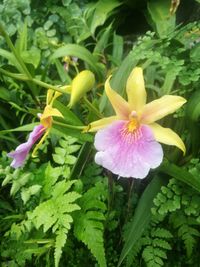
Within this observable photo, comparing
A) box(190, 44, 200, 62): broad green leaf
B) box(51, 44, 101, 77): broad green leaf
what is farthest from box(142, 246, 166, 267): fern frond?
box(51, 44, 101, 77): broad green leaf

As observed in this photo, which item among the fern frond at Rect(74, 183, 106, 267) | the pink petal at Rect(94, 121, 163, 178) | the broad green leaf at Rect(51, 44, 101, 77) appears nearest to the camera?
the pink petal at Rect(94, 121, 163, 178)

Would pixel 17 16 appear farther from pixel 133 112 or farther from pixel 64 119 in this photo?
pixel 133 112

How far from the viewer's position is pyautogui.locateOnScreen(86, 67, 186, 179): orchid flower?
111 cm

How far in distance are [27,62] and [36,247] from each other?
0.73 meters

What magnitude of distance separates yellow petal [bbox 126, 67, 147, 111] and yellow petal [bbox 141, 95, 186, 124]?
0.02 m

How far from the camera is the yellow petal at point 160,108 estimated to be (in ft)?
3.74

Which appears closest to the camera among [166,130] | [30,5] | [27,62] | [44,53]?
[166,130]

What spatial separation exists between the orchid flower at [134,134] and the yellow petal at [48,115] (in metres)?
0.09

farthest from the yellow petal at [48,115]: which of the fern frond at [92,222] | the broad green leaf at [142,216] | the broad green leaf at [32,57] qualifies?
the broad green leaf at [32,57]

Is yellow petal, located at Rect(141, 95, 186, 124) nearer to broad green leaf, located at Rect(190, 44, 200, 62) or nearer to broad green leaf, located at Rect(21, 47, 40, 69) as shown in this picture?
broad green leaf, located at Rect(190, 44, 200, 62)

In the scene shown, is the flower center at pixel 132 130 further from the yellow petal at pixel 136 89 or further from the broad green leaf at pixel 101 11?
the broad green leaf at pixel 101 11

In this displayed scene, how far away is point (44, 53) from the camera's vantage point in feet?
6.65

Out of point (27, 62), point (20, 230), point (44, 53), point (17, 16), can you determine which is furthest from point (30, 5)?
point (20, 230)

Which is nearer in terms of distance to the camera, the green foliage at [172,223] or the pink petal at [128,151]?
the pink petal at [128,151]
